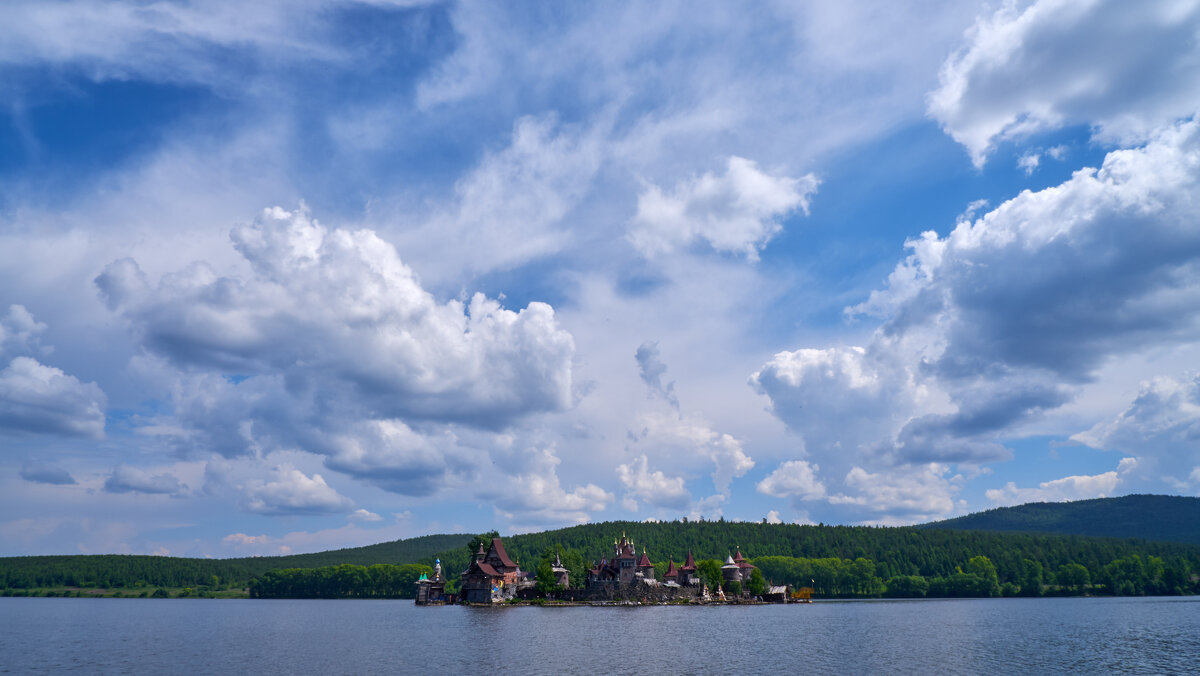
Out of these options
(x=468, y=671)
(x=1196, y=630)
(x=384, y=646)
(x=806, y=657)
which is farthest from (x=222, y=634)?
(x=1196, y=630)

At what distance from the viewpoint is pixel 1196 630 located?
96.1m

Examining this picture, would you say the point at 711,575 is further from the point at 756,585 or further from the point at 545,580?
the point at 545,580

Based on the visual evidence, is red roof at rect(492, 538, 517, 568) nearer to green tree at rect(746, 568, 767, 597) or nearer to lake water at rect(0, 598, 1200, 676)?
Answer: lake water at rect(0, 598, 1200, 676)

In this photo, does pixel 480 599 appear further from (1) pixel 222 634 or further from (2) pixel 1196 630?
(2) pixel 1196 630

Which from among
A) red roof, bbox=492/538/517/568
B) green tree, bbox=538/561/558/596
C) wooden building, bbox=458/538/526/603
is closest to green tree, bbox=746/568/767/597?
green tree, bbox=538/561/558/596

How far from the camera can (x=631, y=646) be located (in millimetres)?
81875

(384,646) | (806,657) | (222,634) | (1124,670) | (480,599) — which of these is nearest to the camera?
(1124,670)

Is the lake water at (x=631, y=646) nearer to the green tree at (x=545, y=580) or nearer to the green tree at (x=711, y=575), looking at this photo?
the green tree at (x=545, y=580)

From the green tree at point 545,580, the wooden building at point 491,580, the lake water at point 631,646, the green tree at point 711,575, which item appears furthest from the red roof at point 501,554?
the lake water at point 631,646

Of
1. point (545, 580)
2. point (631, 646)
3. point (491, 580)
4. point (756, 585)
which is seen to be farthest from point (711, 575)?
point (631, 646)

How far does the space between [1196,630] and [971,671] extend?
5851 cm

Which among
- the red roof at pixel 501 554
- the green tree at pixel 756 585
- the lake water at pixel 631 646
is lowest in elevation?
the green tree at pixel 756 585

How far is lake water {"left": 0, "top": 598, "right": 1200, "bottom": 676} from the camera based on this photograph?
217ft

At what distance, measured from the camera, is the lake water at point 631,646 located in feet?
217
